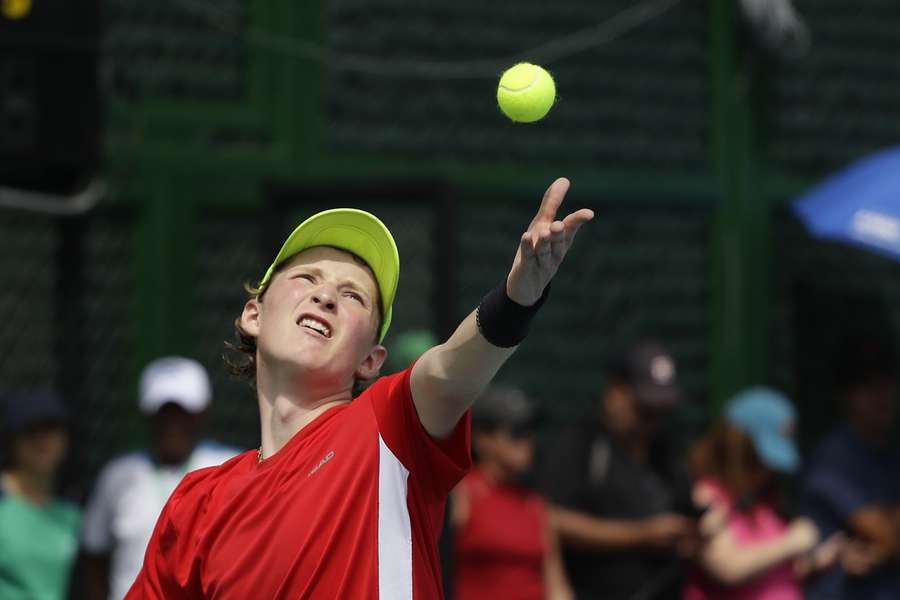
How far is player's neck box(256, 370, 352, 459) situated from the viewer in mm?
3535

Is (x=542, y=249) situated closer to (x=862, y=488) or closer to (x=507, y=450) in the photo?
(x=507, y=450)

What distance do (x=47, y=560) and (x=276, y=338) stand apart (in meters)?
2.76

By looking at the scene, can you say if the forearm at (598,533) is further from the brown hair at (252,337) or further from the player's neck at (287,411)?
the player's neck at (287,411)

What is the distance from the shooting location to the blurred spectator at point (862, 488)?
21.8 feet

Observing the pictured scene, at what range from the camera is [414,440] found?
3270 mm

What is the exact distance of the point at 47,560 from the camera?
19.6 feet

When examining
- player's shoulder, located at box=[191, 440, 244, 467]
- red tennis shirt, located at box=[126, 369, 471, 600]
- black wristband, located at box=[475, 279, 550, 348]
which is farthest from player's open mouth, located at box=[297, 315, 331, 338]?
player's shoulder, located at box=[191, 440, 244, 467]

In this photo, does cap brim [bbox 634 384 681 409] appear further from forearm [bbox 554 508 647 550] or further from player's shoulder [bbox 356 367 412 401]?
player's shoulder [bbox 356 367 412 401]

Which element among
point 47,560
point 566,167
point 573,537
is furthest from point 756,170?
point 47,560

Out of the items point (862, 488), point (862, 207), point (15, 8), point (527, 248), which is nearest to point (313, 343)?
point (527, 248)

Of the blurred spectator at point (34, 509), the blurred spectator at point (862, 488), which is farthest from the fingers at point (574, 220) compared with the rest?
the blurred spectator at point (862, 488)

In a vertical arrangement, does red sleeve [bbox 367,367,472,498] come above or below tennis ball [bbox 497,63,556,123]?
below

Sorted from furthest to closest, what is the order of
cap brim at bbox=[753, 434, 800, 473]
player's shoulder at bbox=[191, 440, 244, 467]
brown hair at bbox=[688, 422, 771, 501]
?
cap brim at bbox=[753, 434, 800, 473] < brown hair at bbox=[688, 422, 771, 501] < player's shoulder at bbox=[191, 440, 244, 467]

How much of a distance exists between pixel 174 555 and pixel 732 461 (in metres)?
3.42
